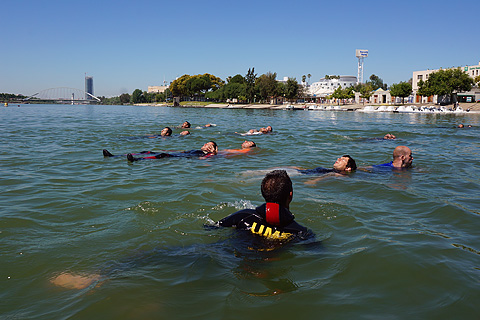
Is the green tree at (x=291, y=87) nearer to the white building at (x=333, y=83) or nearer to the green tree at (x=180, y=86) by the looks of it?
the green tree at (x=180, y=86)

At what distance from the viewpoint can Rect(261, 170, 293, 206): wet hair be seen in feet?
13.9

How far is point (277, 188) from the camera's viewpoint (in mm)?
4223

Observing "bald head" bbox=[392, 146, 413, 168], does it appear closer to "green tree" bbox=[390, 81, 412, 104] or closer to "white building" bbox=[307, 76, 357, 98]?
"green tree" bbox=[390, 81, 412, 104]

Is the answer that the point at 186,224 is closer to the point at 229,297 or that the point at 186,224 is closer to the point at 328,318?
the point at 229,297

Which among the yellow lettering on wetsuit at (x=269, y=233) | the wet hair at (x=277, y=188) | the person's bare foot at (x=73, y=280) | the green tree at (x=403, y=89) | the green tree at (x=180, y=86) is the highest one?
the green tree at (x=180, y=86)

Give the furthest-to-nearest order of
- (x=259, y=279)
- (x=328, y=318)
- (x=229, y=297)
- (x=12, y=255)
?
(x=12, y=255) → (x=259, y=279) → (x=229, y=297) → (x=328, y=318)

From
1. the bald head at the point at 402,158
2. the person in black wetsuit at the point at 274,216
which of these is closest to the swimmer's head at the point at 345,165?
the bald head at the point at 402,158

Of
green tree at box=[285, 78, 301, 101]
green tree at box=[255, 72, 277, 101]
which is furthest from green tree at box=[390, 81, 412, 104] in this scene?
green tree at box=[255, 72, 277, 101]

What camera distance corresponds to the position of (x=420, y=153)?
1372 centimetres

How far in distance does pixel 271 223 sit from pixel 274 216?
0.13m

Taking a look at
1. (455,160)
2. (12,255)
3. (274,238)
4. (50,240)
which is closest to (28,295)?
(12,255)

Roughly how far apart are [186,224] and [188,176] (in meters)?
3.71

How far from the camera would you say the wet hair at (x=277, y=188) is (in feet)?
13.9

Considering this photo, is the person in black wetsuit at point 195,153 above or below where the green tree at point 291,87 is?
below
